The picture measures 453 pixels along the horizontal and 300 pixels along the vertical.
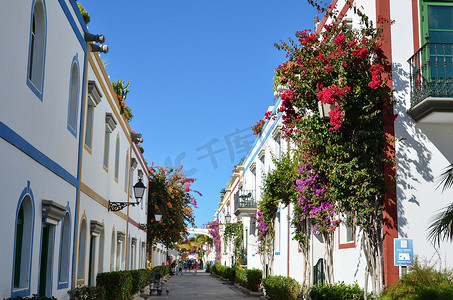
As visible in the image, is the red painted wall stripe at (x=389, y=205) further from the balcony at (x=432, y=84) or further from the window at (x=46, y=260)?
the window at (x=46, y=260)

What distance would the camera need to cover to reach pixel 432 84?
1070 cm

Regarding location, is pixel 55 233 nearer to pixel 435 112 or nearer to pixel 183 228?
pixel 435 112

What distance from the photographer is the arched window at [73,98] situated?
11.6 metres

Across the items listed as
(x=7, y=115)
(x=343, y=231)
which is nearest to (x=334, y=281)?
(x=343, y=231)

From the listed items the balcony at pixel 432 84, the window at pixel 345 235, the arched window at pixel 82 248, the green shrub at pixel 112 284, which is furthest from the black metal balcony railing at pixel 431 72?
the green shrub at pixel 112 284

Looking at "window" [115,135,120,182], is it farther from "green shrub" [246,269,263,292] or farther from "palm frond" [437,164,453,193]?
"palm frond" [437,164,453,193]

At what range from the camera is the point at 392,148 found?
10.9 meters

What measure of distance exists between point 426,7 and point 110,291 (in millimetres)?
10677

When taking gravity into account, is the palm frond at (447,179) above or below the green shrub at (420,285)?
above

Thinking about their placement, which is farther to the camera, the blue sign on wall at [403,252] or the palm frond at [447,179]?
the blue sign on wall at [403,252]

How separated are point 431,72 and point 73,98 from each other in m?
7.13

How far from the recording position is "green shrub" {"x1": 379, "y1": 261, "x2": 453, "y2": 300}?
26.4ft

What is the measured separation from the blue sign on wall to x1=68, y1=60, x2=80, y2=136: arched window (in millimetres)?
6597

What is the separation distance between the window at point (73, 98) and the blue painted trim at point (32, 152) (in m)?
1.01
